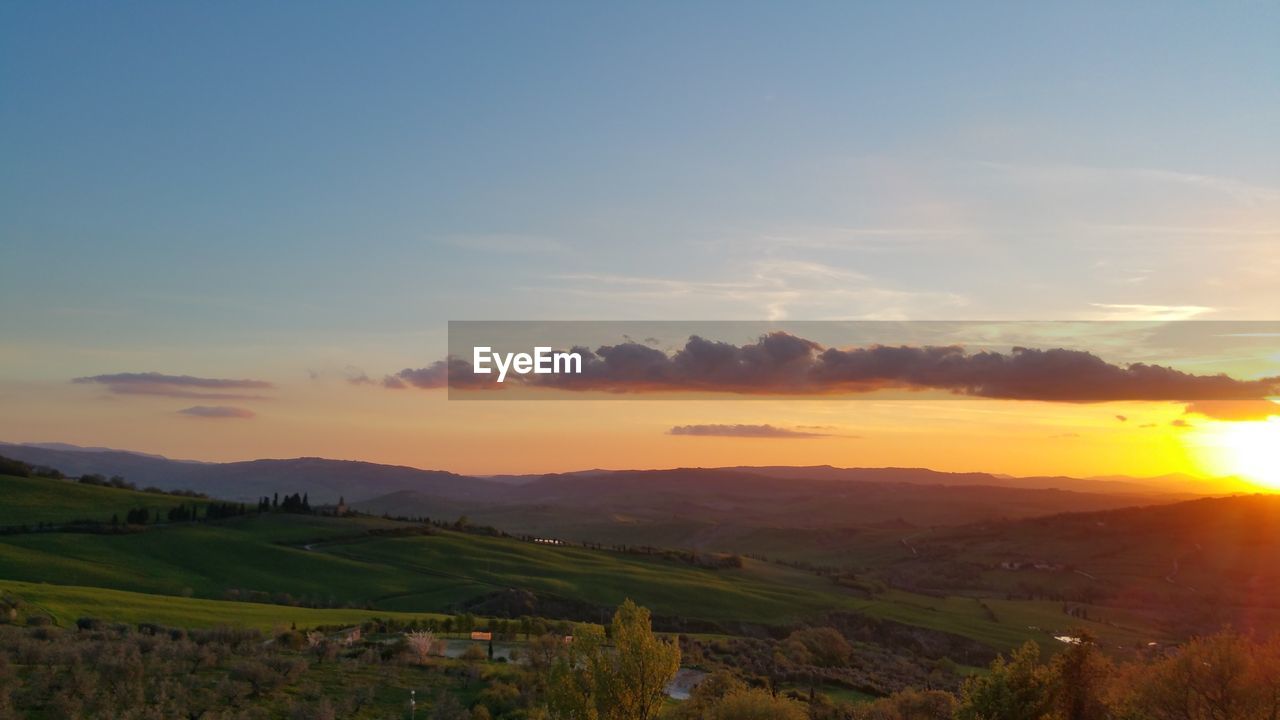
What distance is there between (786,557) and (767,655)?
114 m

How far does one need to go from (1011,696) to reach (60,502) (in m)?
116

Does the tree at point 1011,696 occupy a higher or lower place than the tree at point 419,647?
higher

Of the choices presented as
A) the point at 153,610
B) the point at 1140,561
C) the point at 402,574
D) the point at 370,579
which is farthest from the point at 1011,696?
the point at 1140,561

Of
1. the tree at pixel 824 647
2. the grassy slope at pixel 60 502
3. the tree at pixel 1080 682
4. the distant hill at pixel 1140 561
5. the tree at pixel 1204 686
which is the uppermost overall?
the tree at pixel 1080 682

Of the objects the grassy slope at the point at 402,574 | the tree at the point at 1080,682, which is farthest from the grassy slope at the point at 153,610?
the tree at the point at 1080,682

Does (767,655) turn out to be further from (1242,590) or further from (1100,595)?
(1242,590)

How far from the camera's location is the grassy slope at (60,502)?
97.5 meters

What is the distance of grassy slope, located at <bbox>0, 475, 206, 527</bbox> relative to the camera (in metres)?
97.5

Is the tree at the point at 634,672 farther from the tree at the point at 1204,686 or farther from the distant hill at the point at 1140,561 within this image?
the distant hill at the point at 1140,561

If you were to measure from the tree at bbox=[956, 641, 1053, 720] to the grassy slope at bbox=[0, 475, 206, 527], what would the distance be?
100m

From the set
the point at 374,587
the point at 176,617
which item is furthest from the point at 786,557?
the point at 176,617

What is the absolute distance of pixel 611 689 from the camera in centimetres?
3106

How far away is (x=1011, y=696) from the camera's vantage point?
2675 centimetres

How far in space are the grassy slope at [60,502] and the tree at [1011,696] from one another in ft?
329
